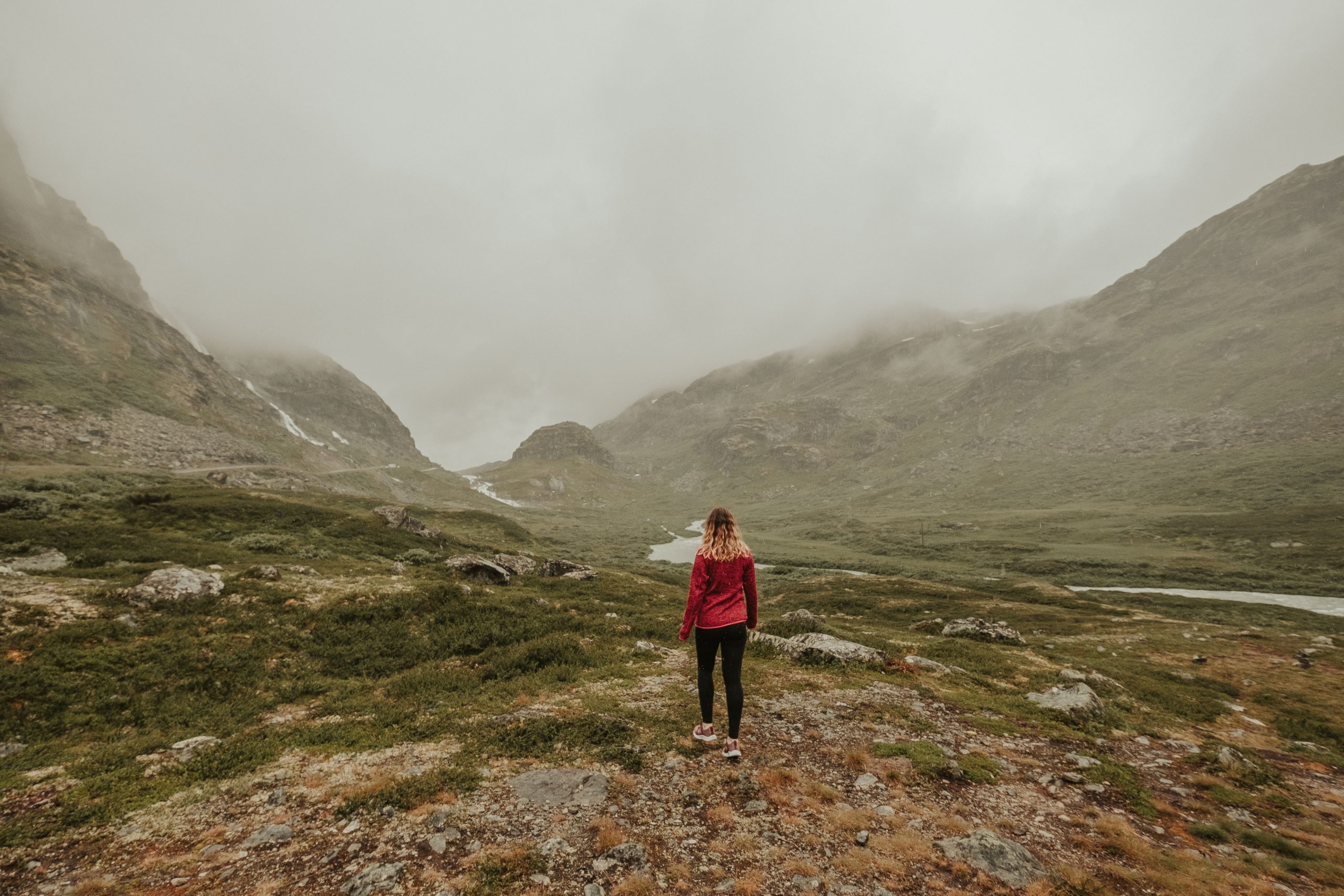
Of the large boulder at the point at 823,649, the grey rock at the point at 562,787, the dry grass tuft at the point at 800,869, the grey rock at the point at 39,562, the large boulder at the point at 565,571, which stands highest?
the grey rock at the point at 39,562

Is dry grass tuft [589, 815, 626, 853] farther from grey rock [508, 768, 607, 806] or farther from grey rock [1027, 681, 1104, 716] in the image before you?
grey rock [1027, 681, 1104, 716]

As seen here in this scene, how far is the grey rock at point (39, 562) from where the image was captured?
18688mm

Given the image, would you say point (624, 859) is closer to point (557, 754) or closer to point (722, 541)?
point (557, 754)

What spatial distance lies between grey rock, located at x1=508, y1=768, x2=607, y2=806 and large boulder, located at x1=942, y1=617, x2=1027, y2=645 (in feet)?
82.3

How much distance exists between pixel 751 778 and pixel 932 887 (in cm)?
342

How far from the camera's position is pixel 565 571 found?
119ft

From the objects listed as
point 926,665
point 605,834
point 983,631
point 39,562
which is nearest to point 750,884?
point 605,834

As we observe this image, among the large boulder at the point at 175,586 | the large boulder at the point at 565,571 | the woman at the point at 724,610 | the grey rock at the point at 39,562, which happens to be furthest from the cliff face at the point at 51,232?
the woman at the point at 724,610

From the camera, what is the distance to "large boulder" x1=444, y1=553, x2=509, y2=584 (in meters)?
29.0

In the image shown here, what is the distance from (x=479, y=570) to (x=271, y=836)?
74.7ft

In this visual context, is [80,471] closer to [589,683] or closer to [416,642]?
[416,642]

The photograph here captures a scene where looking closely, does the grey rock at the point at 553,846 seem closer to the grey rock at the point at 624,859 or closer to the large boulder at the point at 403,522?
the grey rock at the point at 624,859

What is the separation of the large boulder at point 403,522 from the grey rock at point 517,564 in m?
12.1

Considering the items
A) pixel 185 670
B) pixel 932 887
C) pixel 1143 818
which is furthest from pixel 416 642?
pixel 1143 818
